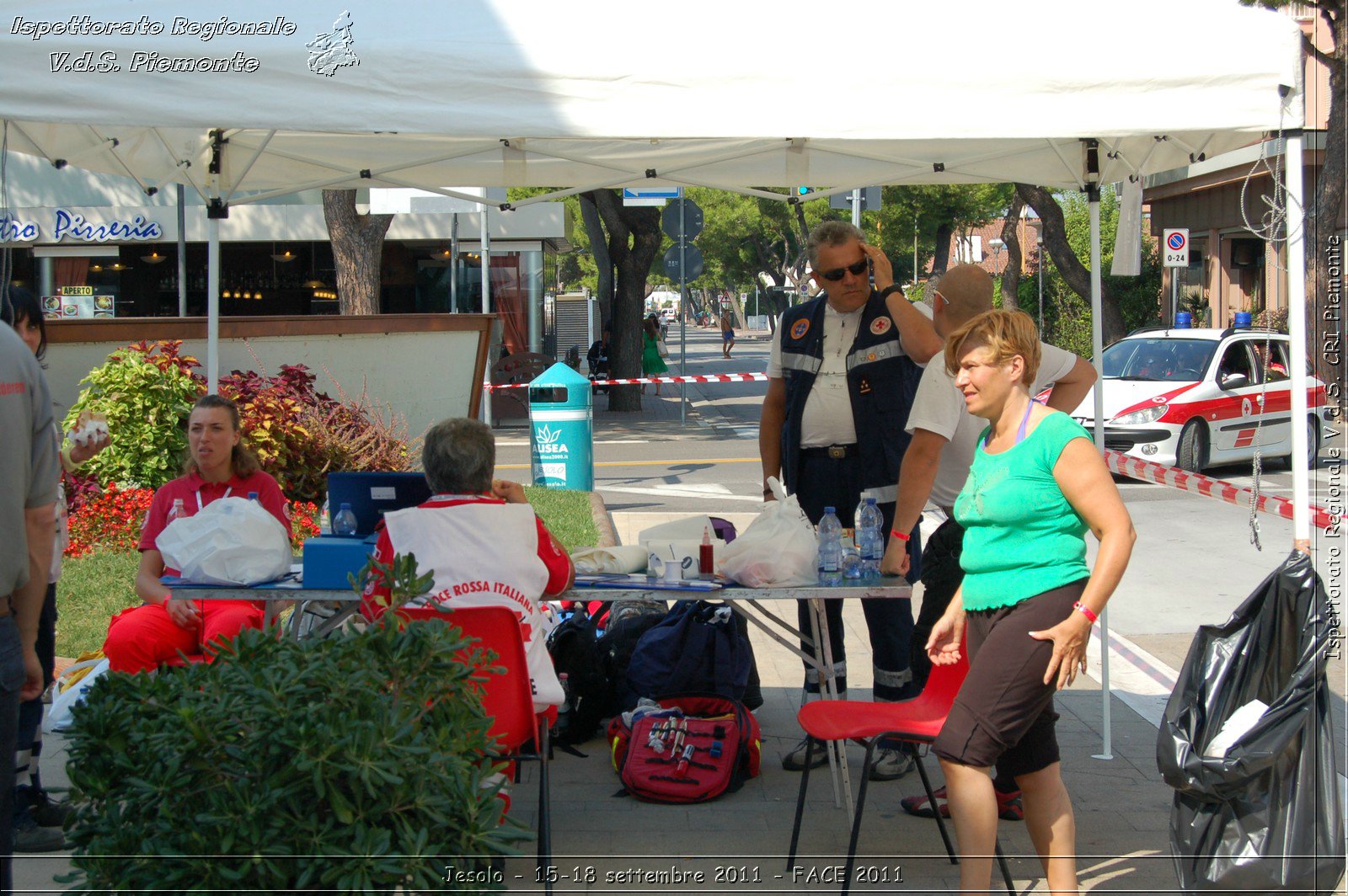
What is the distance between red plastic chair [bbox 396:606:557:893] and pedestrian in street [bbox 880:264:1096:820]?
128cm

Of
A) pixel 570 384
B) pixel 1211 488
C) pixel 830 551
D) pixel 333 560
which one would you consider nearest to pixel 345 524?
pixel 333 560

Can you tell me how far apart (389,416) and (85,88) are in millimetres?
7262

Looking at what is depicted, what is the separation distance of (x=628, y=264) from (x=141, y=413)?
1315 cm

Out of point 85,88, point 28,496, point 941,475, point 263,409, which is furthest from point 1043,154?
point 263,409

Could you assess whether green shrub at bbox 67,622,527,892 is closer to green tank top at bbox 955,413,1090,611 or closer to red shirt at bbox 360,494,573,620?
red shirt at bbox 360,494,573,620

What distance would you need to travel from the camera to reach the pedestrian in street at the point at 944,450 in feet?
13.7

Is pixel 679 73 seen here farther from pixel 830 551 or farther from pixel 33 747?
pixel 33 747

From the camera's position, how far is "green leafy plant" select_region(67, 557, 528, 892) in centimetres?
237

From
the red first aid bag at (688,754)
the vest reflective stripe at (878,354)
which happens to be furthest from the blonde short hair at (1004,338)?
the red first aid bag at (688,754)

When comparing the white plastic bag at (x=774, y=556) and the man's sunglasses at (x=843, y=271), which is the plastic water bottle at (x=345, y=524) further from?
the man's sunglasses at (x=843, y=271)

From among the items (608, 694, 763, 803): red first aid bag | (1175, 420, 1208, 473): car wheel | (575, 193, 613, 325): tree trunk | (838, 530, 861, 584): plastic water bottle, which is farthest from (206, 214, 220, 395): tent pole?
(575, 193, 613, 325): tree trunk

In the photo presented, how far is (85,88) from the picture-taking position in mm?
3842

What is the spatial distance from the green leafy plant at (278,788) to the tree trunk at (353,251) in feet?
45.3

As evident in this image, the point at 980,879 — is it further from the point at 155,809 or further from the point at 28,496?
the point at 28,496
